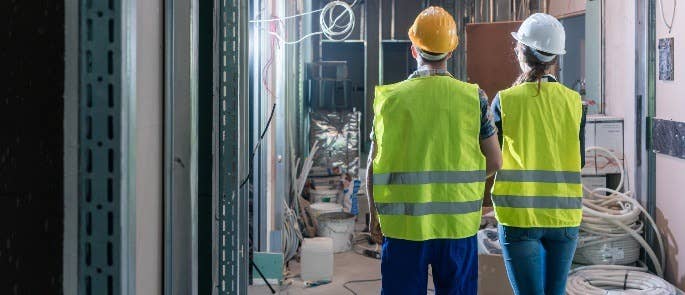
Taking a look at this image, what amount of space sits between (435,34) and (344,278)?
281 cm

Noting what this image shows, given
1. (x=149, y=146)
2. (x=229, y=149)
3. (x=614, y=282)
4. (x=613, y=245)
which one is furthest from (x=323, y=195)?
(x=149, y=146)

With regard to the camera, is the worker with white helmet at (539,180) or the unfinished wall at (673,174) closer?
the worker with white helmet at (539,180)

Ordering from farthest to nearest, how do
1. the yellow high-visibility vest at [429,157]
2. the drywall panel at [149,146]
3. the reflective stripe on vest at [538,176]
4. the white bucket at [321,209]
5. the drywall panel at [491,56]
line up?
1. the white bucket at [321,209]
2. the drywall panel at [491,56]
3. the reflective stripe on vest at [538,176]
4. the yellow high-visibility vest at [429,157]
5. the drywall panel at [149,146]

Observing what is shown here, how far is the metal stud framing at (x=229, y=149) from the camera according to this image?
2.52 meters

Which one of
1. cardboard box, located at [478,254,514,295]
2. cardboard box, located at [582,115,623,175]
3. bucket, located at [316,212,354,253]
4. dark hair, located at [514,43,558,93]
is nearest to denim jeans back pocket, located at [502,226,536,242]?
dark hair, located at [514,43,558,93]

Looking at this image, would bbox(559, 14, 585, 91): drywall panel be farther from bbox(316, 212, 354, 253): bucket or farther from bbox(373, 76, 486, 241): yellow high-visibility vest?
bbox(373, 76, 486, 241): yellow high-visibility vest

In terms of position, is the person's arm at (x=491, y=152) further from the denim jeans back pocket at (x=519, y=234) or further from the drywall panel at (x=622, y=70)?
the drywall panel at (x=622, y=70)

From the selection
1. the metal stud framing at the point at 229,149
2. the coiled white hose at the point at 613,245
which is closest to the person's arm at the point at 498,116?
the metal stud framing at the point at 229,149

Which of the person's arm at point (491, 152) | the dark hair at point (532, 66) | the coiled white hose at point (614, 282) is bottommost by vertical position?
the coiled white hose at point (614, 282)

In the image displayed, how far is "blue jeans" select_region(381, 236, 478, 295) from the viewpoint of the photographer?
234 centimetres

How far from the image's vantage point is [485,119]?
7.90 feet

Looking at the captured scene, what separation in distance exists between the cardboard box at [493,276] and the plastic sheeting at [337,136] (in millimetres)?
4014

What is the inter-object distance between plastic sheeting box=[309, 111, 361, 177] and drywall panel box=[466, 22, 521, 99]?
3610 millimetres

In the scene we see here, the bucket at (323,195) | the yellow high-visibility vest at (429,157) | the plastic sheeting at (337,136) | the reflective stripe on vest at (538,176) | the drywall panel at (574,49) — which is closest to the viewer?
the yellow high-visibility vest at (429,157)
